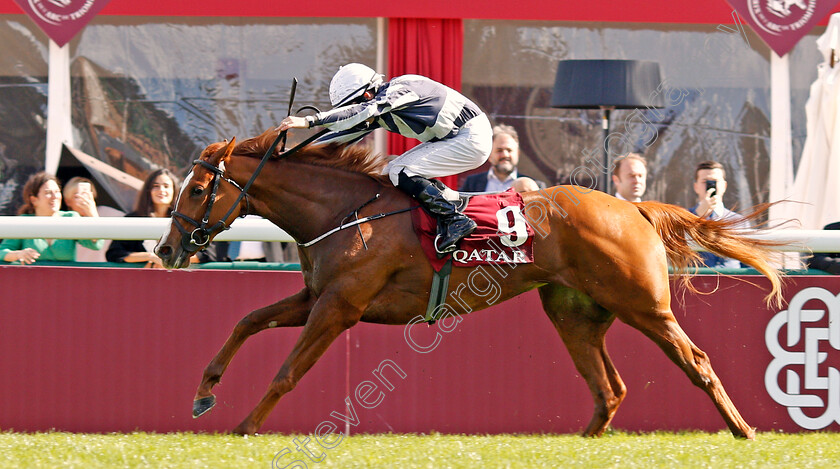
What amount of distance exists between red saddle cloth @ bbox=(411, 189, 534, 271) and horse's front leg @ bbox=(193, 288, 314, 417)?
68 cm

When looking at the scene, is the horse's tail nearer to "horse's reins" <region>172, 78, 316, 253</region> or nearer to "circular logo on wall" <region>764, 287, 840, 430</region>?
"circular logo on wall" <region>764, 287, 840, 430</region>

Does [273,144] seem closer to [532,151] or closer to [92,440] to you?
[92,440]

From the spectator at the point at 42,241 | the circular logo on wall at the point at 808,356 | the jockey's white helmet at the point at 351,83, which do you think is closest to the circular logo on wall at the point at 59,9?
the spectator at the point at 42,241

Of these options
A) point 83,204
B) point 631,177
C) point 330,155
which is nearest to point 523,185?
point 631,177

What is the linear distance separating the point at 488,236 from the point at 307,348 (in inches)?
42.2

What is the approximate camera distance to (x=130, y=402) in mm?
5715

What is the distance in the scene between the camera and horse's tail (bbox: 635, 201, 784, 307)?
5.55 metres

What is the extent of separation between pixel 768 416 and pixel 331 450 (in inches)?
107

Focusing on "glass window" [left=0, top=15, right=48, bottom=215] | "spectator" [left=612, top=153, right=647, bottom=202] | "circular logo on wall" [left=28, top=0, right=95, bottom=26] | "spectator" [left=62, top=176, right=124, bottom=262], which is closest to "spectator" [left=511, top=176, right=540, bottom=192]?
"spectator" [left=612, top=153, right=647, bottom=202]

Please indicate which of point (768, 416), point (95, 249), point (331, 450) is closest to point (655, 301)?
→ point (768, 416)

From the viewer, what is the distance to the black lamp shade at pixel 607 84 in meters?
6.61

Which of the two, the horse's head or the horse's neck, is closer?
the horse's head

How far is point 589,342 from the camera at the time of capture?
5.52m

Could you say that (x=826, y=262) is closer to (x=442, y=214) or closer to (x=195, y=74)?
(x=442, y=214)
